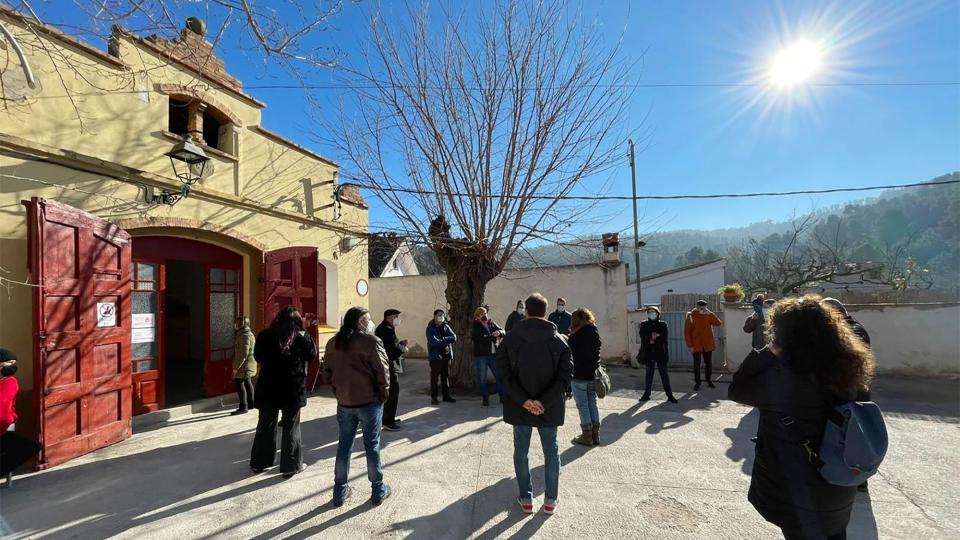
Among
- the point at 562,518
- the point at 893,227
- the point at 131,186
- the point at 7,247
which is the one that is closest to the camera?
the point at 562,518

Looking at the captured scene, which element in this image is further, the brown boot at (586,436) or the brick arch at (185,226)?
the brick arch at (185,226)

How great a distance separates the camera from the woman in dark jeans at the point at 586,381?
4.67 meters

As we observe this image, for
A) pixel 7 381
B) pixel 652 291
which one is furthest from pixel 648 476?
pixel 652 291

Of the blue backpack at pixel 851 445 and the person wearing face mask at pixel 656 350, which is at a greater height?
the blue backpack at pixel 851 445

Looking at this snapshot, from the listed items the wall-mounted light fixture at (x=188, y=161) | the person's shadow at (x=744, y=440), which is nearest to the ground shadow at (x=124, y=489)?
the wall-mounted light fixture at (x=188, y=161)

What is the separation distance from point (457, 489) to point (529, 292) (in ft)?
26.9

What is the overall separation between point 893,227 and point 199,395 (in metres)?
75.2

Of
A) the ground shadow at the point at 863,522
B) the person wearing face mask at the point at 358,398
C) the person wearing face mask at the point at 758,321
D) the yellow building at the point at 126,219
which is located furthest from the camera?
the person wearing face mask at the point at 758,321

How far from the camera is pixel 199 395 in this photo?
272 inches

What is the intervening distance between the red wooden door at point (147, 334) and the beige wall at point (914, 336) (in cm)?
1299

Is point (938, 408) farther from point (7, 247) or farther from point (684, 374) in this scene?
point (7, 247)

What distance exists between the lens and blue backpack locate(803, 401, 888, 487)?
1.79 meters

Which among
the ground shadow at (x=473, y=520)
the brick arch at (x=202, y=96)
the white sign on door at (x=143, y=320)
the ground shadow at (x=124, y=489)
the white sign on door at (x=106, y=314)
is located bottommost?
the ground shadow at (x=473, y=520)

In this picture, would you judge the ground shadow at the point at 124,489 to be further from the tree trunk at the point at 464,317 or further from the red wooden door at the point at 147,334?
the tree trunk at the point at 464,317
